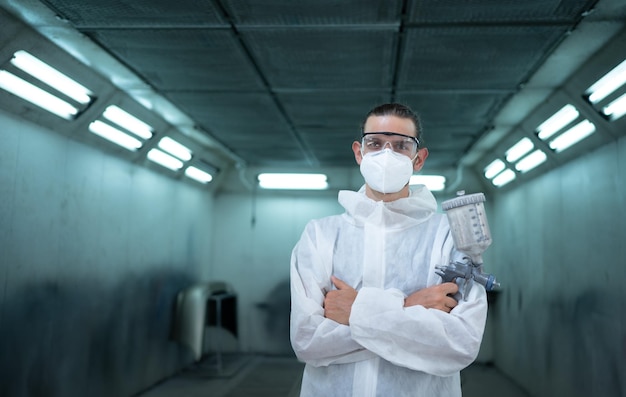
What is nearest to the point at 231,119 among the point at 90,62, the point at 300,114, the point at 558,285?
the point at 300,114

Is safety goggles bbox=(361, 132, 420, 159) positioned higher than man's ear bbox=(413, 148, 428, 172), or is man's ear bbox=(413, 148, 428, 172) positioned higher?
safety goggles bbox=(361, 132, 420, 159)

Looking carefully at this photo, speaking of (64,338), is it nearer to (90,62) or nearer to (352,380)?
(90,62)

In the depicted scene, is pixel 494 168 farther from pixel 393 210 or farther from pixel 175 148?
pixel 393 210

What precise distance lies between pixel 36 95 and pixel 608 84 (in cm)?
363

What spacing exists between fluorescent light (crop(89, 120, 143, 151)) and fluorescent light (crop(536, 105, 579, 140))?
3.58 m

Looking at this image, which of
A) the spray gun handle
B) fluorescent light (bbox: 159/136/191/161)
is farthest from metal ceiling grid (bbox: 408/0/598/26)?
fluorescent light (bbox: 159/136/191/161)

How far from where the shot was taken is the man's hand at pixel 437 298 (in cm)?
153

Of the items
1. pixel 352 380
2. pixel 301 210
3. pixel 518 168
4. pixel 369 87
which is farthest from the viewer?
pixel 301 210

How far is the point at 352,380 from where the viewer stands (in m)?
1.65

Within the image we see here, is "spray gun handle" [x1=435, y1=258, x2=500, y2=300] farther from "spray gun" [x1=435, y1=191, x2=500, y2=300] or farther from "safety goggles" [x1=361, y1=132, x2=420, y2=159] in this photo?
"safety goggles" [x1=361, y1=132, x2=420, y2=159]

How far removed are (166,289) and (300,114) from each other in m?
2.71

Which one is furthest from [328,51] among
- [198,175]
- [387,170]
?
[198,175]

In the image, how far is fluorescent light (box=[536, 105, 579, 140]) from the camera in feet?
12.3

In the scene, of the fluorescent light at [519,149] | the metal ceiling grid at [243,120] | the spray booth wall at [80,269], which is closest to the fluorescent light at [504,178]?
the fluorescent light at [519,149]
